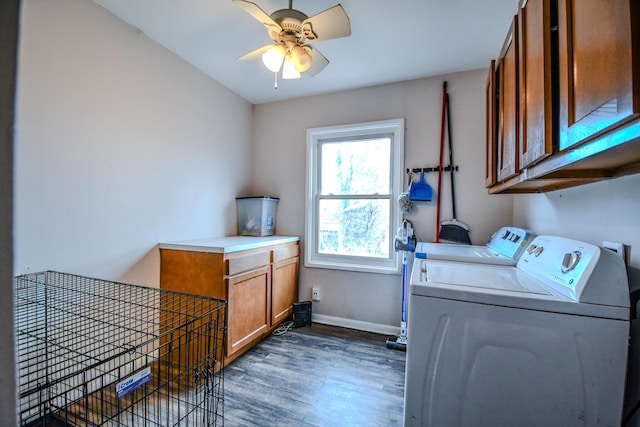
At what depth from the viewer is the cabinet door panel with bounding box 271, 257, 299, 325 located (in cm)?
249

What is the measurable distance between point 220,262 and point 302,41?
155 centimetres

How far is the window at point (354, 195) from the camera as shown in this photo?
2670 mm

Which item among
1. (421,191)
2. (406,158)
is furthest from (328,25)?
(421,191)

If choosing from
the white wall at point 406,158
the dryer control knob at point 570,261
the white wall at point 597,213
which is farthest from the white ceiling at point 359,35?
the dryer control knob at point 570,261

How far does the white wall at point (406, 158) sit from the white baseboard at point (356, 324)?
1 cm

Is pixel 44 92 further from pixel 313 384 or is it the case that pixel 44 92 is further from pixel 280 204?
pixel 313 384

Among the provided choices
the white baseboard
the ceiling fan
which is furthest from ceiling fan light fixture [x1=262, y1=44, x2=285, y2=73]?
the white baseboard

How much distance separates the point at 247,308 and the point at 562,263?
197 cm

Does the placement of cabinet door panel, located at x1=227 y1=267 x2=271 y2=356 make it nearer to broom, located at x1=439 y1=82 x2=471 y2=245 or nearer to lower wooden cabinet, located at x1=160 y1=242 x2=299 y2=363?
lower wooden cabinet, located at x1=160 y1=242 x2=299 y2=363

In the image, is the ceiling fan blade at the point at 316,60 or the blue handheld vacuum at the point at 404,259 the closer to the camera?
the ceiling fan blade at the point at 316,60

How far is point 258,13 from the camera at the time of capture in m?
1.41

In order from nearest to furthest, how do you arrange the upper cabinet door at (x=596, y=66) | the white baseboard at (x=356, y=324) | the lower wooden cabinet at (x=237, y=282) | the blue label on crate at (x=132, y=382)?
the upper cabinet door at (x=596, y=66)
the blue label on crate at (x=132, y=382)
the lower wooden cabinet at (x=237, y=282)
the white baseboard at (x=356, y=324)

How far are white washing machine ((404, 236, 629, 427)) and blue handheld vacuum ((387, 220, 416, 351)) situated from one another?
1.18m

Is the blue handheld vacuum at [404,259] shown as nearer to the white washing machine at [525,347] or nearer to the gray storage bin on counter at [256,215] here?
the white washing machine at [525,347]
